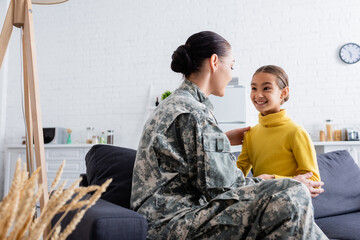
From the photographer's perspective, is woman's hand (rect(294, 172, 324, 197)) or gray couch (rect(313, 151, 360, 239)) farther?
gray couch (rect(313, 151, 360, 239))

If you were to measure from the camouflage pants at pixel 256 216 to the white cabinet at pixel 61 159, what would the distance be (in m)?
3.89

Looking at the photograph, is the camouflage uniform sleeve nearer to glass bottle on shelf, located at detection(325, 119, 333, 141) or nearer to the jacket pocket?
the jacket pocket

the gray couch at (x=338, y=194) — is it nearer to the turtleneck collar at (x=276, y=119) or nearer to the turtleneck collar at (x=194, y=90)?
the turtleneck collar at (x=276, y=119)

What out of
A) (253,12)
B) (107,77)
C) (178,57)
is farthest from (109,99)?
(178,57)

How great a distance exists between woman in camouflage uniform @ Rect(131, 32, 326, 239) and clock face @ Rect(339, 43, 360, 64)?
3.87 meters

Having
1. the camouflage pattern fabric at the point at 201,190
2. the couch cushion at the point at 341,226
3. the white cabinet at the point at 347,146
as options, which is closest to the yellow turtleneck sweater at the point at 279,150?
the couch cushion at the point at 341,226

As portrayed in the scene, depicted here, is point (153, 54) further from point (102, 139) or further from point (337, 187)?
point (337, 187)

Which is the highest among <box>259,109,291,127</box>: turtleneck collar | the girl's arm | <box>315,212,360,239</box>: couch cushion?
<box>259,109,291,127</box>: turtleneck collar

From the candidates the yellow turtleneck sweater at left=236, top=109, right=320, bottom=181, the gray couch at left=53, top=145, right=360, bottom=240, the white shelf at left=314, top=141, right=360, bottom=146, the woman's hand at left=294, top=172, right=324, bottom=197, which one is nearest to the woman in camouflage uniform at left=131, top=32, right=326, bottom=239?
the gray couch at left=53, top=145, right=360, bottom=240

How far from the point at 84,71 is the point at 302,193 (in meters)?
5.09

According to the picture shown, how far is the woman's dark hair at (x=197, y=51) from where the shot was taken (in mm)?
1621

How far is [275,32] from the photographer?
5148 mm

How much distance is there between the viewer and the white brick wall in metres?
4.96

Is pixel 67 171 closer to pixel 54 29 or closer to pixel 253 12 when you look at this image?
pixel 54 29
